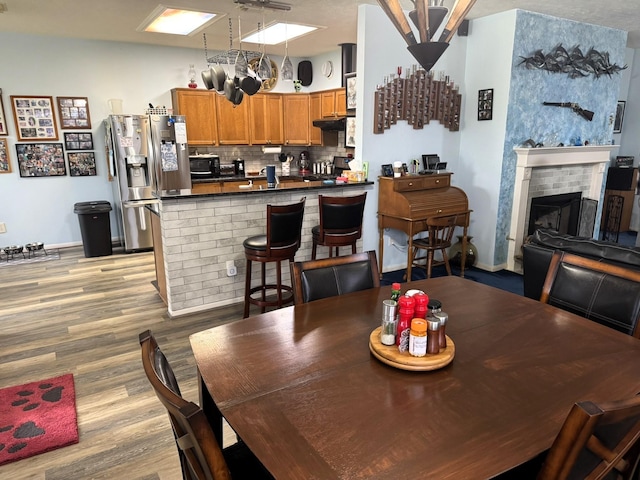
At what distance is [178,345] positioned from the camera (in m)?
3.24

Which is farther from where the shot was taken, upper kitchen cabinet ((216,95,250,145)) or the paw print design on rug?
upper kitchen cabinet ((216,95,250,145))

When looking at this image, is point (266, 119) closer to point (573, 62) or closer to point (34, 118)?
point (34, 118)

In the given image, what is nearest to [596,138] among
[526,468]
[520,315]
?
[520,315]

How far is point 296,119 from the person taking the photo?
692 centimetres

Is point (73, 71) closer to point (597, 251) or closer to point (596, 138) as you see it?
point (597, 251)

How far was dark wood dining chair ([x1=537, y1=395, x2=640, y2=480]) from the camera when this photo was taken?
0.93m

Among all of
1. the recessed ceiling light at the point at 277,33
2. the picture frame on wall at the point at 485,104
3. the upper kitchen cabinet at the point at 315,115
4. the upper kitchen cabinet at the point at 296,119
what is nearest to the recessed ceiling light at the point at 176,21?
the recessed ceiling light at the point at 277,33

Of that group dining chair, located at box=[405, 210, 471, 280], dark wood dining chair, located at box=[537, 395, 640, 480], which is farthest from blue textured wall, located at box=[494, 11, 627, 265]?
dark wood dining chair, located at box=[537, 395, 640, 480]

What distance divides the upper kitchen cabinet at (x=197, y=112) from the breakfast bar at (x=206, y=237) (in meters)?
2.65

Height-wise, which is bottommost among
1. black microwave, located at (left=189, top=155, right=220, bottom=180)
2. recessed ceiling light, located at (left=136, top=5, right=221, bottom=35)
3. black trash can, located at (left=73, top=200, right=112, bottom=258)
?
black trash can, located at (left=73, top=200, right=112, bottom=258)

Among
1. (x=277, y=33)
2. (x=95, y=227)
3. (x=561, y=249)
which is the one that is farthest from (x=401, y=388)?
(x=95, y=227)

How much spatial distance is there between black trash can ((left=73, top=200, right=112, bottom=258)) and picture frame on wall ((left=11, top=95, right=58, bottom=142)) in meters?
1.02

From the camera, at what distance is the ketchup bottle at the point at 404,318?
1455 mm

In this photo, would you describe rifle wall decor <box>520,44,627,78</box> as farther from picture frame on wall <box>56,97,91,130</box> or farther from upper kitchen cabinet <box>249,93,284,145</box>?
picture frame on wall <box>56,97,91,130</box>
